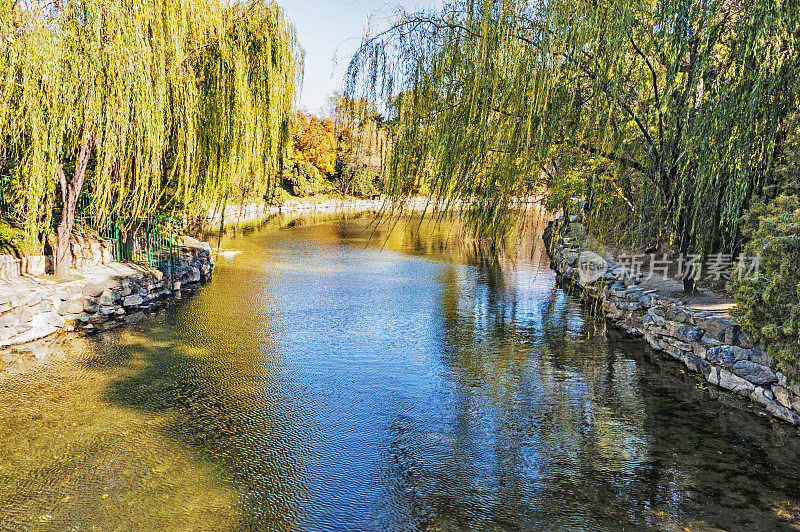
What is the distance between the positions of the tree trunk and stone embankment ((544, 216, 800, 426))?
6678 millimetres

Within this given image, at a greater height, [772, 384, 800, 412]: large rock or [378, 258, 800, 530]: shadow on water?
[772, 384, 800, 412]: large rock

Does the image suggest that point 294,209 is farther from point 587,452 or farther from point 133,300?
point 587,452

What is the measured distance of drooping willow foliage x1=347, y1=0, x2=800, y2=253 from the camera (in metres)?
2.46

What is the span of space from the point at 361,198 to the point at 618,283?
101ft

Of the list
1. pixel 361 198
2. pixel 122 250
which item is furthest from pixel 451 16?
pixel 361 198

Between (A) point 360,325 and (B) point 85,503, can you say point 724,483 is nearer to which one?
(B) point 85,503

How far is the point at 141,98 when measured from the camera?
21.1 feet

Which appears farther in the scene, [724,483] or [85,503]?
[724,483]

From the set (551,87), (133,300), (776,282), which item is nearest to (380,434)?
(551,87)

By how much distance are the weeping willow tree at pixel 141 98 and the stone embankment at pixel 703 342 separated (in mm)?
4703

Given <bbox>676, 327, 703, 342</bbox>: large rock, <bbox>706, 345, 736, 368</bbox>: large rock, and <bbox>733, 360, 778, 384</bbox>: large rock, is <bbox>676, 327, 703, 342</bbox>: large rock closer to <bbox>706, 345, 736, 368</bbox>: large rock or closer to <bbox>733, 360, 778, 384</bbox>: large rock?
<bbox>706, 345, 736, 368</bbox>: large rock

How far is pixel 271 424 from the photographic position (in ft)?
16.6

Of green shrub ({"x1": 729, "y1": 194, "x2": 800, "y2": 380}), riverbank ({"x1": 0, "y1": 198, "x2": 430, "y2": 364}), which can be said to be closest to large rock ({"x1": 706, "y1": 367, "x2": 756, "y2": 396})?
green shrub ({"x1": 729, "y1": 194, "x2": 800, "y2": 380})

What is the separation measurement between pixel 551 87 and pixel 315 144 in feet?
102
